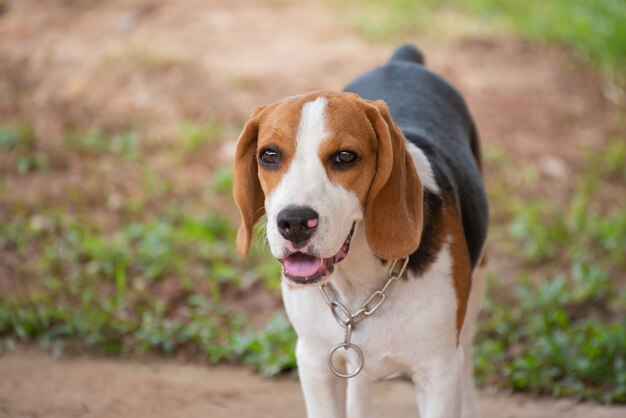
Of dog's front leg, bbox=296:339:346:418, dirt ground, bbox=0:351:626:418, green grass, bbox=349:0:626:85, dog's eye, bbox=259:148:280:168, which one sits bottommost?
green grass, bbox=349:0:626:85

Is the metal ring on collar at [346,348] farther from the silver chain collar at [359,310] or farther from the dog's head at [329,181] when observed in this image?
the dog's head at [329,181]

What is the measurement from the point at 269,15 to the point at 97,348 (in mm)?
5704

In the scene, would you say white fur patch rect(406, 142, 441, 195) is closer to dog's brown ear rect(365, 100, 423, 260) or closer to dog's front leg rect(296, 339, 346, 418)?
dog's brown ear rect(365, 100, 423, 260)

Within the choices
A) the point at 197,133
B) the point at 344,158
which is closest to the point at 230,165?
the point at 197,133

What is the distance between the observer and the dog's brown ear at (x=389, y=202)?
3506mm

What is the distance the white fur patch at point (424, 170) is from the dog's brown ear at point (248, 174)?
0.67 metres

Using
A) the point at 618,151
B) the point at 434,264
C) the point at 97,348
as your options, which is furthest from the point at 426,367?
the point at 618,151

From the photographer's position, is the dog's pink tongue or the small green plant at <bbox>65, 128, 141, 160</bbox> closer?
the dog's pink tongue

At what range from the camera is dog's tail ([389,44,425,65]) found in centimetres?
518

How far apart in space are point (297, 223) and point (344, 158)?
0.36 metres

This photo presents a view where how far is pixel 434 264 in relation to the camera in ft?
12.3

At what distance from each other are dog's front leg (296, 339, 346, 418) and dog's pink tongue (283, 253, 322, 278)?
573mm

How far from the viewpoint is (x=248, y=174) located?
3719 millimetres

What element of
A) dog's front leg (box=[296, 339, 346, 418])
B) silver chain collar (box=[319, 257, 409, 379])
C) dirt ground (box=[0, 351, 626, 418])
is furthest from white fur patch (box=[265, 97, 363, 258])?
dirt ground (box=[0, 351, 626, 418])
